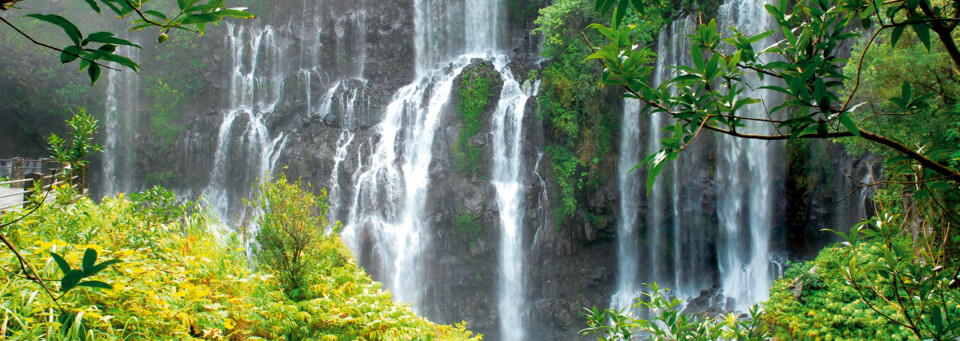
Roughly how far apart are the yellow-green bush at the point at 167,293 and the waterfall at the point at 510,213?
900 cm

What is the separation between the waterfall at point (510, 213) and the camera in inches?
621

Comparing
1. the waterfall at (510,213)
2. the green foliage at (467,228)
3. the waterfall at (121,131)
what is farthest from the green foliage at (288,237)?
the waterfall at (121,131)

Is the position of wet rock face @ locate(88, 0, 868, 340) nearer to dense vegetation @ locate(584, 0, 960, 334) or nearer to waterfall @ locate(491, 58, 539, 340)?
waterfall @ locate(491, 58, 539, 340)

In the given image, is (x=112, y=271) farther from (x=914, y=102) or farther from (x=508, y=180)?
(x=508, y=180)

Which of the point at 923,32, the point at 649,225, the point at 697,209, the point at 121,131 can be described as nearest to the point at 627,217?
the point at 649,225

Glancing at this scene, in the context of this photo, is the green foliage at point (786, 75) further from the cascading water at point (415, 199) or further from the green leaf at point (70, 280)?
the cascading water at point (415, 199)

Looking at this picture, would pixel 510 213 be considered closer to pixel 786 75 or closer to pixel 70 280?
pixel 786 75

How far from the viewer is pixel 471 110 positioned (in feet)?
54.6

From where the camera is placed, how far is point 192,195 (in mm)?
18625

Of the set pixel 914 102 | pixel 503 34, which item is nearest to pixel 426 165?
pixel 503 34

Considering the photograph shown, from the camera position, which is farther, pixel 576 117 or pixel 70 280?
pixel 576 117

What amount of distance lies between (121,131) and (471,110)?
1427cm

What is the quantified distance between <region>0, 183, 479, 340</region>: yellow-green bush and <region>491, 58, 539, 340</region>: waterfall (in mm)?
8999

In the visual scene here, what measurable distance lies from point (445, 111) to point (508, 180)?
313 centimetres
